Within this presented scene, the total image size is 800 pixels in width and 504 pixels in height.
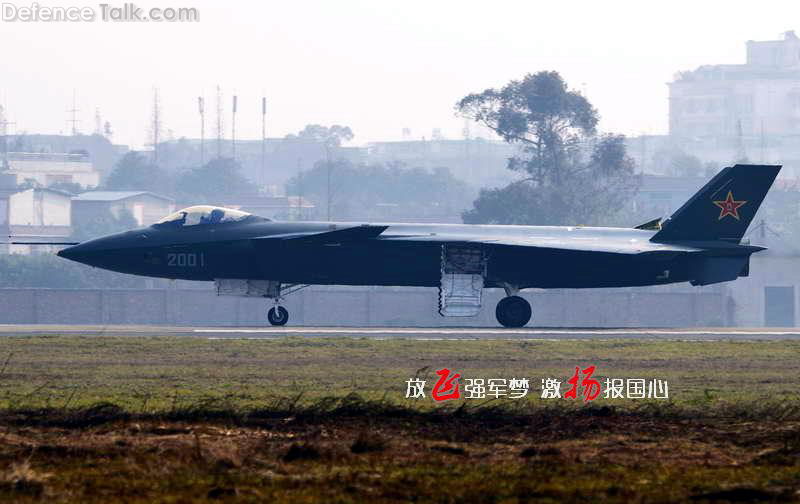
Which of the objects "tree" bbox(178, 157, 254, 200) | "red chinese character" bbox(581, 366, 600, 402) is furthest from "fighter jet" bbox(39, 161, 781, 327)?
"tree" bbox(178, 157, 254, 200)

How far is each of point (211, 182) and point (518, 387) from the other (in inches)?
5987

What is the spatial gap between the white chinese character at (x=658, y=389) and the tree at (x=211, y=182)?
148m

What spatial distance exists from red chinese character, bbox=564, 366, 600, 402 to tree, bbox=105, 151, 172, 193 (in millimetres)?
152297

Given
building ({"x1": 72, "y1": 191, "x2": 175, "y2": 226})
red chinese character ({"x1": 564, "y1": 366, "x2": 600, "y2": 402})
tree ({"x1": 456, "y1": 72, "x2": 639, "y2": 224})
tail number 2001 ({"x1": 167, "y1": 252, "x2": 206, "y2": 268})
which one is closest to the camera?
red chinese character ({"x1": 564, "y1": 366, "x2": 600, "y2": 402})

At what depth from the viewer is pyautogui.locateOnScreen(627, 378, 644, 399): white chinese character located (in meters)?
20.3

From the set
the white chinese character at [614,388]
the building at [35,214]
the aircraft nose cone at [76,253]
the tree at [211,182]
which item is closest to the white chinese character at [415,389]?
the white chinese character at [614,388]

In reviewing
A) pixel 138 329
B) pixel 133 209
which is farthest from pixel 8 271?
pixel 138 329

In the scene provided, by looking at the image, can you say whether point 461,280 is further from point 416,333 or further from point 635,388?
point 635,388

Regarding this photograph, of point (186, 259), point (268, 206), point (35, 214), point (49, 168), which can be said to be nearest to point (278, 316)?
point (186, 259)

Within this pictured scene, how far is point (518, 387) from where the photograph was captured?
68.3ft

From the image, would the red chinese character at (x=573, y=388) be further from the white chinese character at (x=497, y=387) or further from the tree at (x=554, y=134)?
the tree at (x=554, y=134)

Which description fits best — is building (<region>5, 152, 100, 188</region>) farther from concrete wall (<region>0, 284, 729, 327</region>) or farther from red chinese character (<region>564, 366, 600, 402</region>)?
red chinese character (<region>564, 366, 600, 402</region>)

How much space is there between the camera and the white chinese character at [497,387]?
20047mm

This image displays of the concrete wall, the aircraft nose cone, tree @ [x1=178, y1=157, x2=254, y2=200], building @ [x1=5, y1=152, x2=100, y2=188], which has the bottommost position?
the concrete wall
